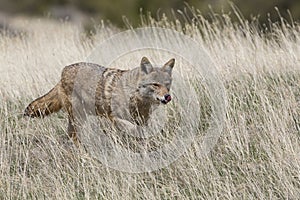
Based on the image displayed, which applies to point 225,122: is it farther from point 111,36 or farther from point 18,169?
point 111,36

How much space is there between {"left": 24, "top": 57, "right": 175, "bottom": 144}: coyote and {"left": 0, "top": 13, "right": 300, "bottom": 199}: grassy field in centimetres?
22

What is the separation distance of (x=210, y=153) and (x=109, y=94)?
3.80 feet

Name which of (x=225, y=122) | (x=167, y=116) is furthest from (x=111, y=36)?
(x=225, y=122)

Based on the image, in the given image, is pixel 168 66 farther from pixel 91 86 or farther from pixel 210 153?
pixel 210 153

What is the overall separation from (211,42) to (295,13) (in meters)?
11.8

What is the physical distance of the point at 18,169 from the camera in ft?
14.9

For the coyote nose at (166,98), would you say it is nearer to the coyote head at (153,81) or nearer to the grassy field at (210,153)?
the coyote head at (153,81)

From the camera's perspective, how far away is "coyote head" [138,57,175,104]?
15.5 feet

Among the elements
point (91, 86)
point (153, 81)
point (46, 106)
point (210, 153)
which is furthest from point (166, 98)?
point (46, 106)

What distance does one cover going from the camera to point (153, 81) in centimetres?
477

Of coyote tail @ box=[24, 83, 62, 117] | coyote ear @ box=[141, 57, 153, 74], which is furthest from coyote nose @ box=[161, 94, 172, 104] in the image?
coyote tail @ box=[24, 83, 62, 117]

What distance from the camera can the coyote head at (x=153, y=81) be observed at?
4730 mm

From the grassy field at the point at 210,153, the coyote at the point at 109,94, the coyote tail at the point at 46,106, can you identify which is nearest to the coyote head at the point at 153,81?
the coyote at the point at 109,94

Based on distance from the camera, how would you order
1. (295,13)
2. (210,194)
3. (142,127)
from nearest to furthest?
(210,194) → (142,127) → (295,13)
